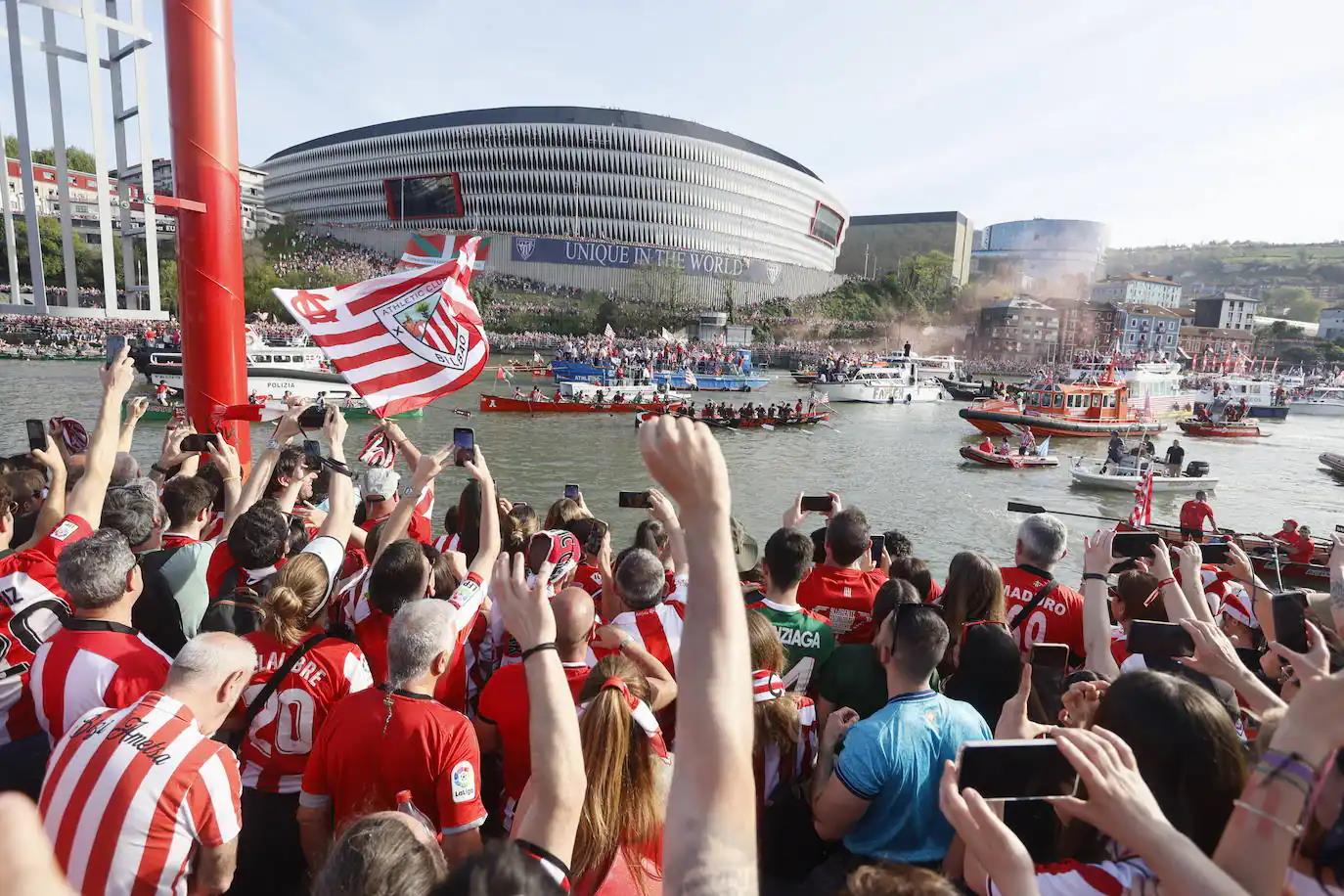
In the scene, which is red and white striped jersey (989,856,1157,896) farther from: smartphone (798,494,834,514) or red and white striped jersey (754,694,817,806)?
smartphone (798,494,834,514)

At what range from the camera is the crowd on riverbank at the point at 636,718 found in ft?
4.22

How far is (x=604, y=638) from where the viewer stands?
293 centimetres

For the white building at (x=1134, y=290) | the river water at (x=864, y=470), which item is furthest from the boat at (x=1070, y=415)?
the white building at (x=1134, y=290)

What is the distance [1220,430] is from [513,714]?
3846cm

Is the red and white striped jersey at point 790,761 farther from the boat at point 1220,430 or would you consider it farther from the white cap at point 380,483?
the boat at point 1220,430

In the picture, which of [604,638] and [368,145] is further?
[368,145]

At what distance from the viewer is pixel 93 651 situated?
2482mm

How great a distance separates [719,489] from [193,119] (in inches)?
264

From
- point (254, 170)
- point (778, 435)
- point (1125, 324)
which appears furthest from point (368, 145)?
point (1125, 324)

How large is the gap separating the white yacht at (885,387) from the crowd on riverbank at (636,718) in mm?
39090

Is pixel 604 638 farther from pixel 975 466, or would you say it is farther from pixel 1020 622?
pixel 975 466

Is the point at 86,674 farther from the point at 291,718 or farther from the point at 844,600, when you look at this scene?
the point at 844,600

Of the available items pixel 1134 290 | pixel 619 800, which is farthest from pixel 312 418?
pixel 1134 290

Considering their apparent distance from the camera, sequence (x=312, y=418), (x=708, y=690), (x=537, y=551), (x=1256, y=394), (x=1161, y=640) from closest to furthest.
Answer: (x=708, y=690) → (x=1161, y=640) → (x=537, y=551) → (x=312, y=418) → (x=1256, y=394)
